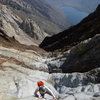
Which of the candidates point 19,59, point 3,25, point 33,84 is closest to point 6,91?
point 33,84

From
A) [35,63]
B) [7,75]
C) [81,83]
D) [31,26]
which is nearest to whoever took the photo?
[7,75]

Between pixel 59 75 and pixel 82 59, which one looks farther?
pixel 82 59

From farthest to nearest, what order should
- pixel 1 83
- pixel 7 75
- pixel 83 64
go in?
pixel 83 64 → pixel 7 75 → pixel 1 83

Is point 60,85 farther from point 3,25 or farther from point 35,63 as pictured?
point 3,25

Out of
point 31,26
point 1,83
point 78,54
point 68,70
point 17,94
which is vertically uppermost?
point 31,26

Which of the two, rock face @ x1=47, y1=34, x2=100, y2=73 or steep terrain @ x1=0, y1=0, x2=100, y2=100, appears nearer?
steep terrain @ x1=0, y1=0, x2=100, y2=100

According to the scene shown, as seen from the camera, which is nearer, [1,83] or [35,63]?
[1,83]

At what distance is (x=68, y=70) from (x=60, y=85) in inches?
256

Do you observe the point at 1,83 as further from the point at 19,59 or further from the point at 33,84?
the point at 19,59

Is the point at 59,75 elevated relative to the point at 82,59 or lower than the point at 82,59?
lower

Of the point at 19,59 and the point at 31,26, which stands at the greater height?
the point at 31,26

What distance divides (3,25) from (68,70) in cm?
8066

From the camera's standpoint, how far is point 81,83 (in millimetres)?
22219

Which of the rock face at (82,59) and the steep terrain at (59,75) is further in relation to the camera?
the rock face at (82,59)
